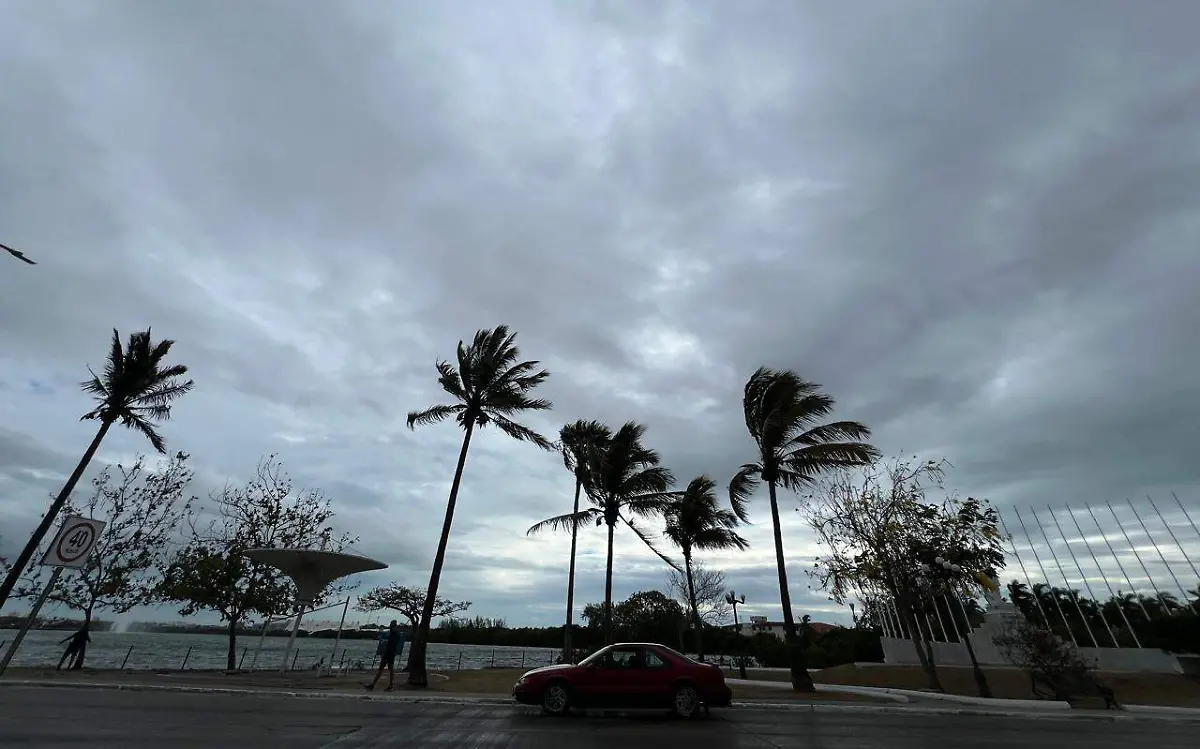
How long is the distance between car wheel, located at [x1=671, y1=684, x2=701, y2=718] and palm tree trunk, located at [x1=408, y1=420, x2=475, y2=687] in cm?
1015

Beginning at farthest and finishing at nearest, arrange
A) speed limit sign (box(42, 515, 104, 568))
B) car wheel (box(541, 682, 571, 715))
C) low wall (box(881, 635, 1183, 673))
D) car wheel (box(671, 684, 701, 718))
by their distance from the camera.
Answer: low wall (box(881, 635, 1183, 673)) → car wheel (box(541, 682, 571, 715)) → car wheel (box(671, 684, 701, 718)) → speed limit sign (box(42, 515, 104, 568))

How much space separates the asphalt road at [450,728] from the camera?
850cm

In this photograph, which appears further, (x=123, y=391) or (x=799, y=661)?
(x=123, y=391)

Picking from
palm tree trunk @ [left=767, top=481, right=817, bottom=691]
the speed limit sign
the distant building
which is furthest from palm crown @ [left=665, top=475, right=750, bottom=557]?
the distant building

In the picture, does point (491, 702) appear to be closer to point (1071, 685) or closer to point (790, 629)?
point (790, 629)

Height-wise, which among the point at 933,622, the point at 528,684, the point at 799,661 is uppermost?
the point at 933,622

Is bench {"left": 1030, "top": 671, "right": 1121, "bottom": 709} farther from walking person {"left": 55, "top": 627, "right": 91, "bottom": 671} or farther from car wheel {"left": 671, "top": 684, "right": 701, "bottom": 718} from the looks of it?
walking person {"left": 55, "top": 627, "right": 91, "bottom": 671}

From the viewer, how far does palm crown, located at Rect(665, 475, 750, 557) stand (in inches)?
1241

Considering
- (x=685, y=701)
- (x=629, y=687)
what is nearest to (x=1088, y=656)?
(x=685, y=701)

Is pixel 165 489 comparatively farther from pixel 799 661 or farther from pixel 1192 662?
pixel 1192 662

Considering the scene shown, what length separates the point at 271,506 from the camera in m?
27.4

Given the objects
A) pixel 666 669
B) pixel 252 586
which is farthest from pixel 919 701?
pixel 252 586

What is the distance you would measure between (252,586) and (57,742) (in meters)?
20.5

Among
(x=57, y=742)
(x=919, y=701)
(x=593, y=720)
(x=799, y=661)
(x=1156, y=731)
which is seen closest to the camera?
(x=57, y=742)
